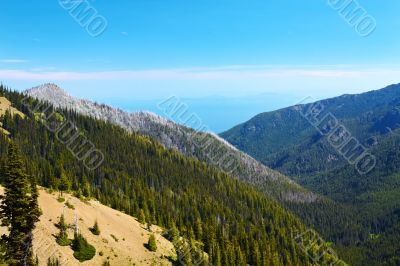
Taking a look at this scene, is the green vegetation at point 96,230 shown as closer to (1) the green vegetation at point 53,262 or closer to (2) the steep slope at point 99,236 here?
(2) the steep slope at point 99,236

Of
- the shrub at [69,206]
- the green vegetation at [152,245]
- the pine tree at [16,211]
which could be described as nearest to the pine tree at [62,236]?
the shrub at [69,206]

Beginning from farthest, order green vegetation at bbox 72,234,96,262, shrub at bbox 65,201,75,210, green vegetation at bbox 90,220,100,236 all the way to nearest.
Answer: shrub at bbox 65,201,75,210
green vegetation at bbox 90,220,100,236
green vegetation at bbox 72,234,96,262

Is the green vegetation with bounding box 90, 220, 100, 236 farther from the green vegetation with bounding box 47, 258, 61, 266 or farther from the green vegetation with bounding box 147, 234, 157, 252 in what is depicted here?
the green vegetation with bounding box 47, 258, 61, 266

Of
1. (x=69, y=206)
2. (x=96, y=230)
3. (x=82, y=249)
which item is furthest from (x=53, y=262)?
(x=69, y=206)

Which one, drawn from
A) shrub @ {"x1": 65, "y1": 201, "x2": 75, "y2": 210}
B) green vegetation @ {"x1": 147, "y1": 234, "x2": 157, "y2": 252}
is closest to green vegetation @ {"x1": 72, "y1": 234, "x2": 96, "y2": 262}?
shrub @ {"x1": 65, "y1": 201, "x2": 75, "y2": 210}

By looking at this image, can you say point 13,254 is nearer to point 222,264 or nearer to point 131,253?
point 131,253

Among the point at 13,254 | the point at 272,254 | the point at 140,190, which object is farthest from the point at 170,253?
the point at 140,190

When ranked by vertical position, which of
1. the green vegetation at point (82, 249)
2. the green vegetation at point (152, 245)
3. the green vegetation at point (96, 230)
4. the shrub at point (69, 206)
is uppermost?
the shrub at point (69, 206)
